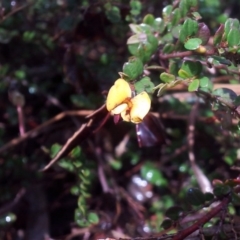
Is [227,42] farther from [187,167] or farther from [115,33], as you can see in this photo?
[187,167]

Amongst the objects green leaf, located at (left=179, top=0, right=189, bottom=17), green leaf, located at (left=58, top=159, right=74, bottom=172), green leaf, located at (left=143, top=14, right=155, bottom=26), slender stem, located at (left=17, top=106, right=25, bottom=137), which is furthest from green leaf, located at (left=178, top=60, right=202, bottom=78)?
slender stem, located at (left=17, top=106, right=25, bottom=137)

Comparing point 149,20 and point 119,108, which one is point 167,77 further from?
point 149,20

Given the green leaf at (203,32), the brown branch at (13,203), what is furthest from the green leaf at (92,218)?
the green leaf at (203,32)

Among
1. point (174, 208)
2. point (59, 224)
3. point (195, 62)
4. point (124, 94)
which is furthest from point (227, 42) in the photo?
point (59, 224)

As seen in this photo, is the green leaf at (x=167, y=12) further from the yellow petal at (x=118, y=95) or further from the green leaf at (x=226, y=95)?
the yellow petal at (x=118, y=95)

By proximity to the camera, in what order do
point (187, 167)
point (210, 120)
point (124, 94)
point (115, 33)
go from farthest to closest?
1. point (187, 167)
2. point (115, 33)
3. point (210, 120)
4. point (124, 94)

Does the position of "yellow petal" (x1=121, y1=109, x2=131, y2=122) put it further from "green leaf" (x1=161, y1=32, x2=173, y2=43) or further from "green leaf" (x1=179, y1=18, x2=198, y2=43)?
"green leaf" (x1=161, y1=32, x2=173, y2=43)
